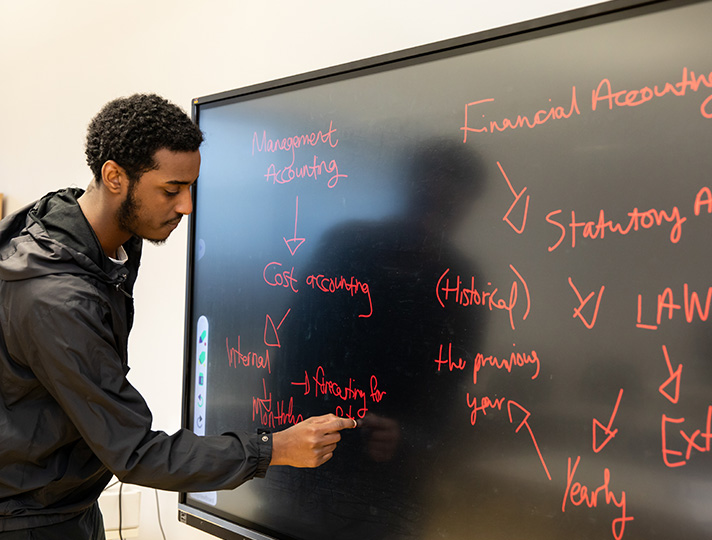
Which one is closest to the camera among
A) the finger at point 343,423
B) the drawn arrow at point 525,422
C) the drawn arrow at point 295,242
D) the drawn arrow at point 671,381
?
the drawn arrow at point 671,381

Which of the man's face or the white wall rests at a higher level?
the white wall

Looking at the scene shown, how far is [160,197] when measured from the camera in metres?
1.45

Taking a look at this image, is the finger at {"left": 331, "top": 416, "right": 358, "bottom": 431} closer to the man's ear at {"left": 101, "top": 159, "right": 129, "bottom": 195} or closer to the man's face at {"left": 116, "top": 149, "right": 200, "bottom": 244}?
the man's face at {"left": 116, "top": 149, "right": 200, "bottom": 244}

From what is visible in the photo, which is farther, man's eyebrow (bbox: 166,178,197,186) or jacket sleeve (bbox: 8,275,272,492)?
man's eyebrow (bbox: 166,178,197,186)

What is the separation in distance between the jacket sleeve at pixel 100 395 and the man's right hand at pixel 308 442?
8cm

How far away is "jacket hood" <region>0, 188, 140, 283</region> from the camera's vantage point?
4.40 ft

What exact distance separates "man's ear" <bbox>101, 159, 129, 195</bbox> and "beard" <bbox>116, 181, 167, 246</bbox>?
17mm

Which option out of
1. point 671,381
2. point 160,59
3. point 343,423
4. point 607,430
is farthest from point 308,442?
point 160,59

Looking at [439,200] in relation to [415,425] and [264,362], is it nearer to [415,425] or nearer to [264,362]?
[415,425]

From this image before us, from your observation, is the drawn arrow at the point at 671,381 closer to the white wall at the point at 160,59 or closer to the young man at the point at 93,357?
the young man at the point at 93,357

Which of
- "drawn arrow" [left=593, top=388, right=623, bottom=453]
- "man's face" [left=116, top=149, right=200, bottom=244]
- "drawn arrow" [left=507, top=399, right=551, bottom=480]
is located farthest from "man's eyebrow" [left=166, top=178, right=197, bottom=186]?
"drawn arrow" [left=593, top=388, right=623, bottom=453]

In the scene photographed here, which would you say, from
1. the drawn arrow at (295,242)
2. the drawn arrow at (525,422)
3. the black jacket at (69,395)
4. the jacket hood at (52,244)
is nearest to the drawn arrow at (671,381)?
the drawn arrow at (525,422)

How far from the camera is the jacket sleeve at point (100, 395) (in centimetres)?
130

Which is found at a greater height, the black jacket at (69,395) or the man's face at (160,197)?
the man's face at (160,197)
